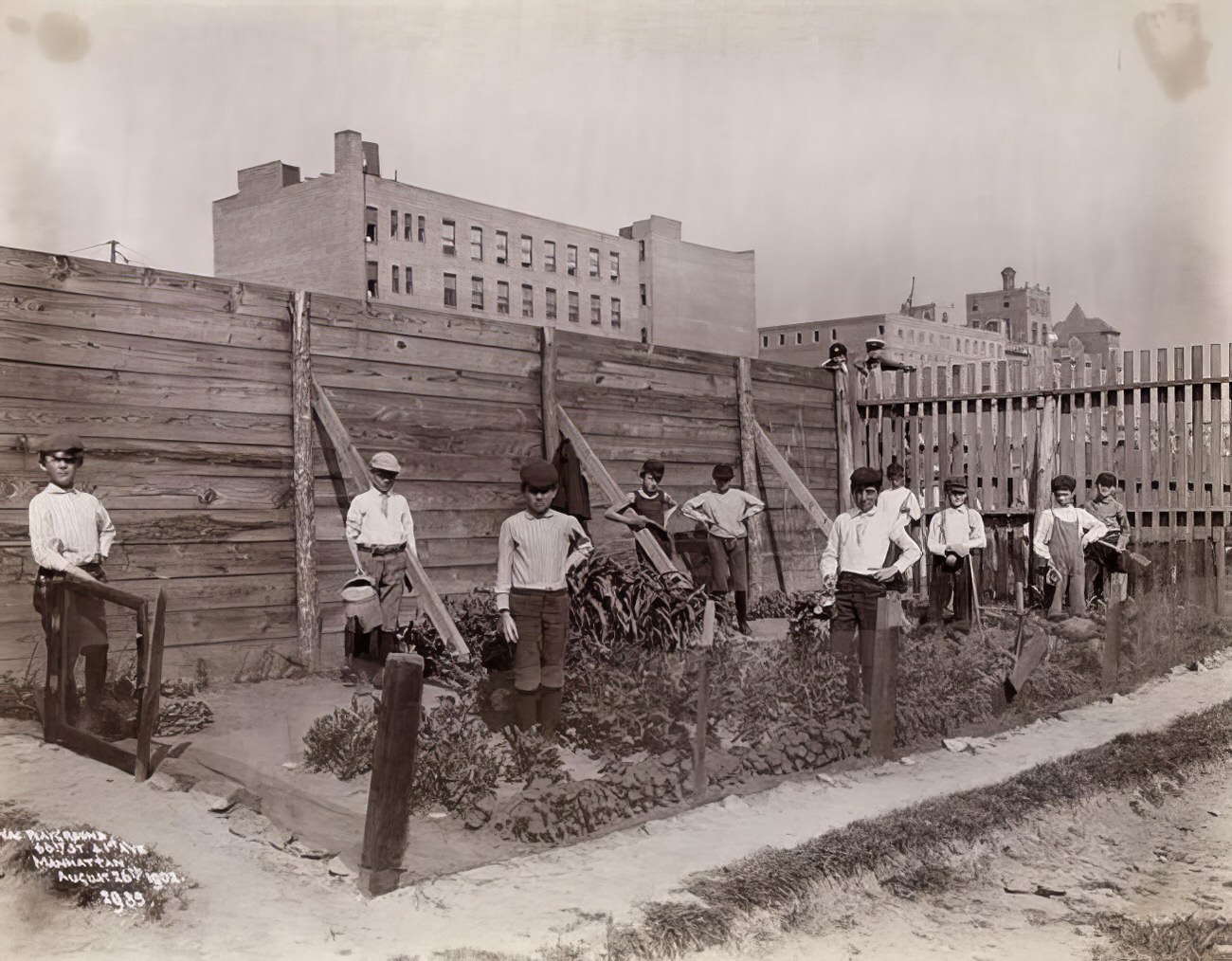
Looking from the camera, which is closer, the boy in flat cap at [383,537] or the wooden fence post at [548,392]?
the boy in flat cap at [383,537]

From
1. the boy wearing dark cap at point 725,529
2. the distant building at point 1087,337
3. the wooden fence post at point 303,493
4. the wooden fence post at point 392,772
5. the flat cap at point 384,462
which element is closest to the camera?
the wooden fence post at point 392,772

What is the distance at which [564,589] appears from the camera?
20.0 feet

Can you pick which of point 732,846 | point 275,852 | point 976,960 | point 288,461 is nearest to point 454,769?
point 275,852

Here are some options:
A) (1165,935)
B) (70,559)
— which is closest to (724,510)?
(70,559)

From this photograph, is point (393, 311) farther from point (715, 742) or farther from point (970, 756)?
point (970, 756)

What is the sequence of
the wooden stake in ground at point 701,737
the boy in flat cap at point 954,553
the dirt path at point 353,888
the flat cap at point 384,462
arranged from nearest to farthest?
the dirt path at point 353,888 < the wooden stake in ground at point 701,737 < the flat cap at point 384,462 < the boy in flat cap at point 954,553

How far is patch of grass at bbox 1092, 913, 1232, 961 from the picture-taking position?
436 cm

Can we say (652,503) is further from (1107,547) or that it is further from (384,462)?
(1107,547)

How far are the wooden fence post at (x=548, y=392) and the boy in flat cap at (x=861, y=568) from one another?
3.24 meters

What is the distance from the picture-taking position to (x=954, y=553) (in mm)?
9656

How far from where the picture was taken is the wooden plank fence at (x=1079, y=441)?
10250 millimetres

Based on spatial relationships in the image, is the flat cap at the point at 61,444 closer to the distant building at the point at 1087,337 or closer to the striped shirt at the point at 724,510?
the striped shirt at the point at 724,510

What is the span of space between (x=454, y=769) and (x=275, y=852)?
1027 mm

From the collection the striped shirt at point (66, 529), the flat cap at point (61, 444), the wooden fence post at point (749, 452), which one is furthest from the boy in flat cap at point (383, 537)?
the wooden fence post at point (749, 452)
